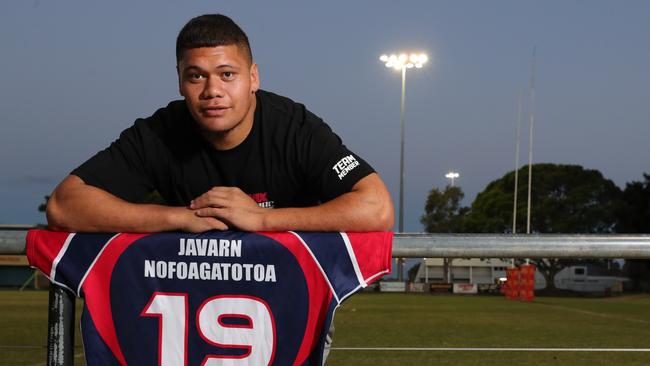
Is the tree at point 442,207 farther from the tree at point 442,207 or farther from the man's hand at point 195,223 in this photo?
the man's hand at point 195,223

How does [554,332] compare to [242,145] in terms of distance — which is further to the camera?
[554,332]

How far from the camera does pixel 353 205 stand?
8.03 feet

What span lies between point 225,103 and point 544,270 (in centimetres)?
5114

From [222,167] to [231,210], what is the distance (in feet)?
1.53

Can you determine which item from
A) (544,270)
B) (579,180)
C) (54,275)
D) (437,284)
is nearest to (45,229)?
(54,275)

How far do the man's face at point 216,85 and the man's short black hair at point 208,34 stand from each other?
0.6 inches

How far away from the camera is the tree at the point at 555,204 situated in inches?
2099

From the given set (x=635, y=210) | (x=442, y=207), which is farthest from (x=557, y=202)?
(x=442, y=207)

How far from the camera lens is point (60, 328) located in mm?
2395

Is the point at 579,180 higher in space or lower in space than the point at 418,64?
lower

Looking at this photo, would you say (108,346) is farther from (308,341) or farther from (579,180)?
(579,180)

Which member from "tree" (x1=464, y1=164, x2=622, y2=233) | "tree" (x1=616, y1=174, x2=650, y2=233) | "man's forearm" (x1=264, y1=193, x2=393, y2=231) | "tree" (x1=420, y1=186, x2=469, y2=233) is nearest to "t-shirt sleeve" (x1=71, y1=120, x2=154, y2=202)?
"man's forearm" (x1=264, y1=193, x2=393, y2=231)

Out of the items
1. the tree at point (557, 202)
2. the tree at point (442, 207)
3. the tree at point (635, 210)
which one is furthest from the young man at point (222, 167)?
the tree at point (442, 207)

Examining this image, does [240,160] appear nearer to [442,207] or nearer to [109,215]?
[109,215]
